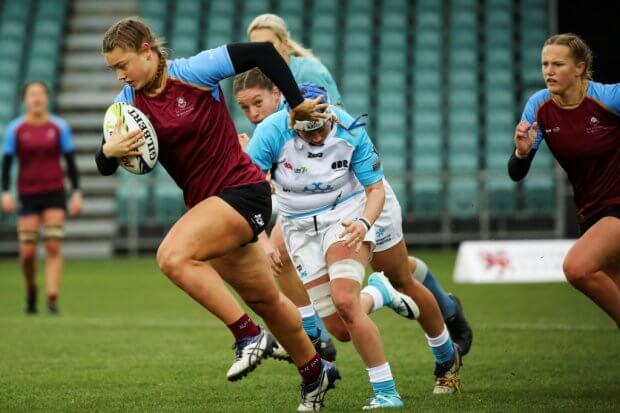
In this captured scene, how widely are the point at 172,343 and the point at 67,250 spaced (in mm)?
12050

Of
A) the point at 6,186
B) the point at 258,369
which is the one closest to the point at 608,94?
the point at 258,369

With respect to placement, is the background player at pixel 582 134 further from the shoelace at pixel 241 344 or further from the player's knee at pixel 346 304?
the shoelace at pixel 241 344

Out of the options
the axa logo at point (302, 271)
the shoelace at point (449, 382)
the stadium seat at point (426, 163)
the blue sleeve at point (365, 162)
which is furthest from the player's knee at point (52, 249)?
the stadium seat at point (426, 163)

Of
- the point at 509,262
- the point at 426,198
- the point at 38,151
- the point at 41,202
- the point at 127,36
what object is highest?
the point at 127,36

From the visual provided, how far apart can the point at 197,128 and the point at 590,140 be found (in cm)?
246

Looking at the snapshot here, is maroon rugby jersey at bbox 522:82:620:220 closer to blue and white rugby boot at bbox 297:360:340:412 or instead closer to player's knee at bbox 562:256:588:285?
player's knee at bbox 562:256:588:285

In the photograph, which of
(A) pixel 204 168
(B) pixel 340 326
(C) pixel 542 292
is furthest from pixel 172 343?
(C) pixel 542 292

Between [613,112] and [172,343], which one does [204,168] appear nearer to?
[613,112]

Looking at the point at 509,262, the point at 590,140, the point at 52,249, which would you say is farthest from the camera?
the point at 509,262

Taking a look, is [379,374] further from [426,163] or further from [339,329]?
[426,163]

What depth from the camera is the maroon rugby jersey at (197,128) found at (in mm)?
5520

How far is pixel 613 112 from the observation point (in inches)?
255

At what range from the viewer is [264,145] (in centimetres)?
620

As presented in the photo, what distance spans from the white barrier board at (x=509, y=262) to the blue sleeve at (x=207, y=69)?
9.87 meters
